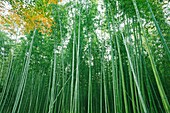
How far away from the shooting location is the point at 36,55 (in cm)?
538

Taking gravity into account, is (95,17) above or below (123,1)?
above

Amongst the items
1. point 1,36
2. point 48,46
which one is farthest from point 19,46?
point 48,46

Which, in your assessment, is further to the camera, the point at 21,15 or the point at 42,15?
the point at 42,15

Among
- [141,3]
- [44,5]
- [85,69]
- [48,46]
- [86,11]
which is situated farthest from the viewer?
[85,69]

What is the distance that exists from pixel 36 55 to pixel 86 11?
2598mm

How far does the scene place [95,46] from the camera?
16.9ft

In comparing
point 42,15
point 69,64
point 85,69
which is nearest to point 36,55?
point 69,64

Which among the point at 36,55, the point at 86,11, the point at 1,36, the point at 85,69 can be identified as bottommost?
the point at 85,69

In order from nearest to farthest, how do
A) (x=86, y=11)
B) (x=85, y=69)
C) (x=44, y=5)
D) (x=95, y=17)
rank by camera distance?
(x=44, y=5), (x=86, y=11), (x=95, y=17), (x=85, y=69)

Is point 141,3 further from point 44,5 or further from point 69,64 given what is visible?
point 69,64

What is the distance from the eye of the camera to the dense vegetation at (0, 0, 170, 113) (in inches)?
98.8

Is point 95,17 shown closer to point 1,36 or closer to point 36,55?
point 36,55

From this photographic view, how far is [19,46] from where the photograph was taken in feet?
19.5

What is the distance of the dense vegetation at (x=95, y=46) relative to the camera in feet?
8.23
